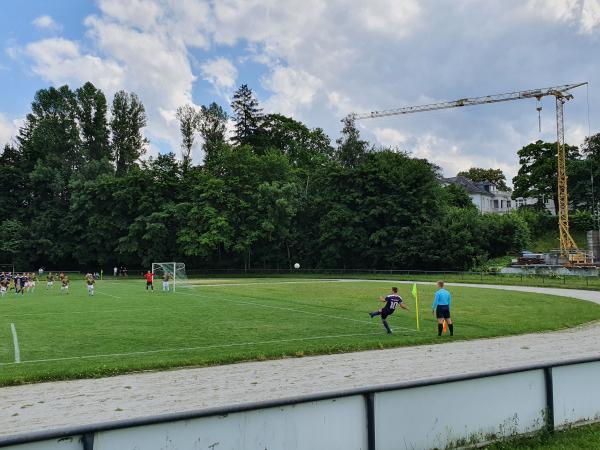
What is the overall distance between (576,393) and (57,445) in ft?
22.1

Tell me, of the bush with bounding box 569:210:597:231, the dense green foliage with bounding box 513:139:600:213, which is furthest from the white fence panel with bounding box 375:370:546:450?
the dense green foliage with bounding box 513:139:600:213

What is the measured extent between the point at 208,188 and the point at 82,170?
24056 mm

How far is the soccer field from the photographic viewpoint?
46.4 ft

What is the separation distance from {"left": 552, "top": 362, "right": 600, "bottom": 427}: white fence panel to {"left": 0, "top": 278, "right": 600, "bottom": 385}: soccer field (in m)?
8.62

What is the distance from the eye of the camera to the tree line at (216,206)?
69.9 meters

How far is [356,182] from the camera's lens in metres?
73.9

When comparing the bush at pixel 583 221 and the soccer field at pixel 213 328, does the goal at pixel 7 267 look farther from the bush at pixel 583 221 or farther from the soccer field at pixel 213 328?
the bush at pixel 583 221

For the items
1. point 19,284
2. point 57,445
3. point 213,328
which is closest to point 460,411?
point 57,445

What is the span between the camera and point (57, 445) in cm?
435

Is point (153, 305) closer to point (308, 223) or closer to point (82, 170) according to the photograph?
point (308, 223)

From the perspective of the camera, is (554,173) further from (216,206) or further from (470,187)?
(216,206)

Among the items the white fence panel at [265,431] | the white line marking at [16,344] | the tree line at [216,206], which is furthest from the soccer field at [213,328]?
the tree line at [216,206]

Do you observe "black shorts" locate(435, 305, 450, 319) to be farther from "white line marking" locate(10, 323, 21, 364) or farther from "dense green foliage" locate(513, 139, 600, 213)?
"dense green foliage" locate(513, 139, 600, 213)

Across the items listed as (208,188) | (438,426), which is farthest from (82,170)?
(438,426)
